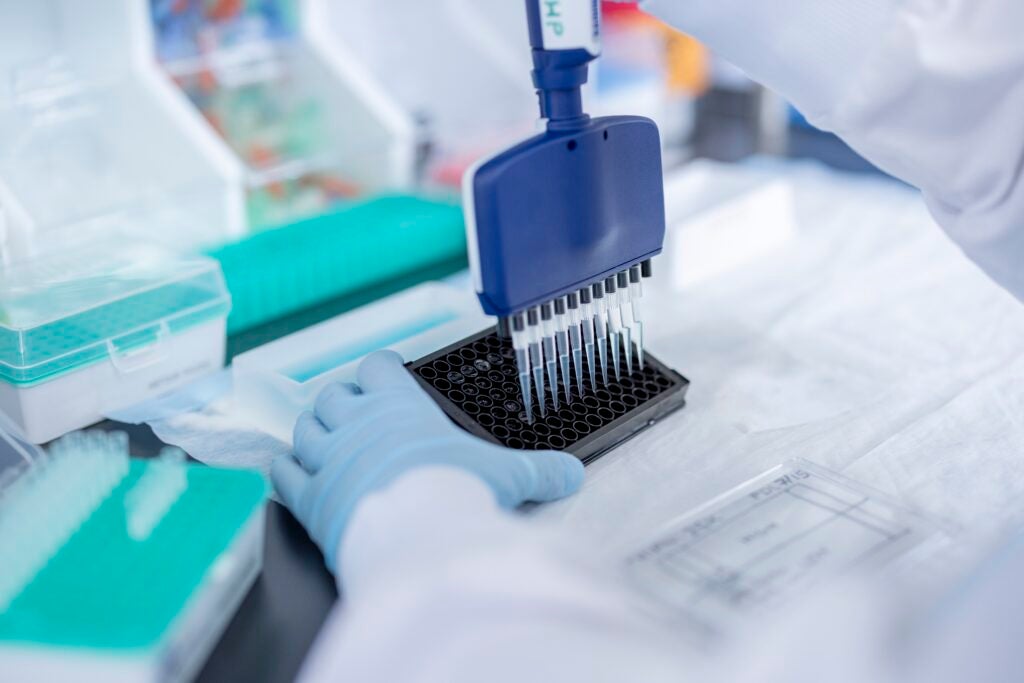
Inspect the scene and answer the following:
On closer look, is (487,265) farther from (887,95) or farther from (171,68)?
(171,68)

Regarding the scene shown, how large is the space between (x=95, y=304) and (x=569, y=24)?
0.64 meters

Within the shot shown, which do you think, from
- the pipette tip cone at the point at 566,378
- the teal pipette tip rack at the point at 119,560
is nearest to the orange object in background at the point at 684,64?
the pipette tip cone at the point at 566,378

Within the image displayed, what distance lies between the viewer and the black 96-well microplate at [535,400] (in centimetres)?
103

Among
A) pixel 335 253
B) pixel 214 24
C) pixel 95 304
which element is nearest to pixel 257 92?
pixel 214 24

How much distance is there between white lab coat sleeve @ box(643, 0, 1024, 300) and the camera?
0.95 metres

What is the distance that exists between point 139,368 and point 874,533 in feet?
2.70

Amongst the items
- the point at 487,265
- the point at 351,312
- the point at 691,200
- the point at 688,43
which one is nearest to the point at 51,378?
the point at 351,312

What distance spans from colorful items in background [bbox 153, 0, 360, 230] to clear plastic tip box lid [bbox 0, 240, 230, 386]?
0.66 metres

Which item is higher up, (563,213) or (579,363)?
(563,213)

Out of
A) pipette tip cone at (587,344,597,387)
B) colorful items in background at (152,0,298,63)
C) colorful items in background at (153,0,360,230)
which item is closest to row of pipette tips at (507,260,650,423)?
pipette tip cone at (587,344,597,387)

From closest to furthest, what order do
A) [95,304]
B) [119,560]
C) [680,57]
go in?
1. [119,560]
2. [95,304]
3. [680,57]

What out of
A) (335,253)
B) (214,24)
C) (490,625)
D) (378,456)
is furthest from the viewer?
(214,24)

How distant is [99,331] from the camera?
1.16 metres

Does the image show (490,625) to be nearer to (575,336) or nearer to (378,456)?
(378,456)
